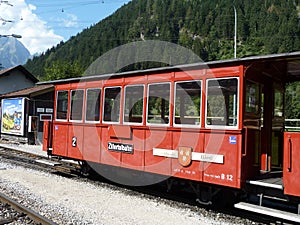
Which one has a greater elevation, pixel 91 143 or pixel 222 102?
pixel 222 102

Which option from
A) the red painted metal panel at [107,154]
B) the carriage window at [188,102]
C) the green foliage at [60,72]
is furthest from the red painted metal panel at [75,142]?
the green foliage at [60,72]

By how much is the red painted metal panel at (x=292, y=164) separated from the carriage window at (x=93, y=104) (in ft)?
16.3

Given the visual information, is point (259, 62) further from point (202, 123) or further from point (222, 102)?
point (202, 123)

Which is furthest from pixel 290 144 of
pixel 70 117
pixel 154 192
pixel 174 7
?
pixel 174 7

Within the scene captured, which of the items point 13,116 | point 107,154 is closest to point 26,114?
point 13,116

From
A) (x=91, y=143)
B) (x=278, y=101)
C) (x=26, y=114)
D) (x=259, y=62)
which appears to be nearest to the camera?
(x=259, y=62)

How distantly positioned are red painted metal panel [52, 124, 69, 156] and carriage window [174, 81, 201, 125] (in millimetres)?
4158

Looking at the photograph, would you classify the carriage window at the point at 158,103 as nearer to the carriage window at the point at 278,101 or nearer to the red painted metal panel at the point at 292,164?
the carriage window at the point at 278,101

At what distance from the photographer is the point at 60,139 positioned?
1030 cm

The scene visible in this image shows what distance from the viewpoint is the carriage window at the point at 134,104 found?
7.82 metres

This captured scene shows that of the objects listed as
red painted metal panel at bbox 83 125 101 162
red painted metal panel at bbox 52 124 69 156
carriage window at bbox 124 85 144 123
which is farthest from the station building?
carriage window at bbox 124 85 144 123

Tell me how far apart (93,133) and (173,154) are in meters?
2.82

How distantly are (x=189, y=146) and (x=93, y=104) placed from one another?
342 cm

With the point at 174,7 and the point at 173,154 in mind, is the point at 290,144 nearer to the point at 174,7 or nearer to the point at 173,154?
the point at 173,154
